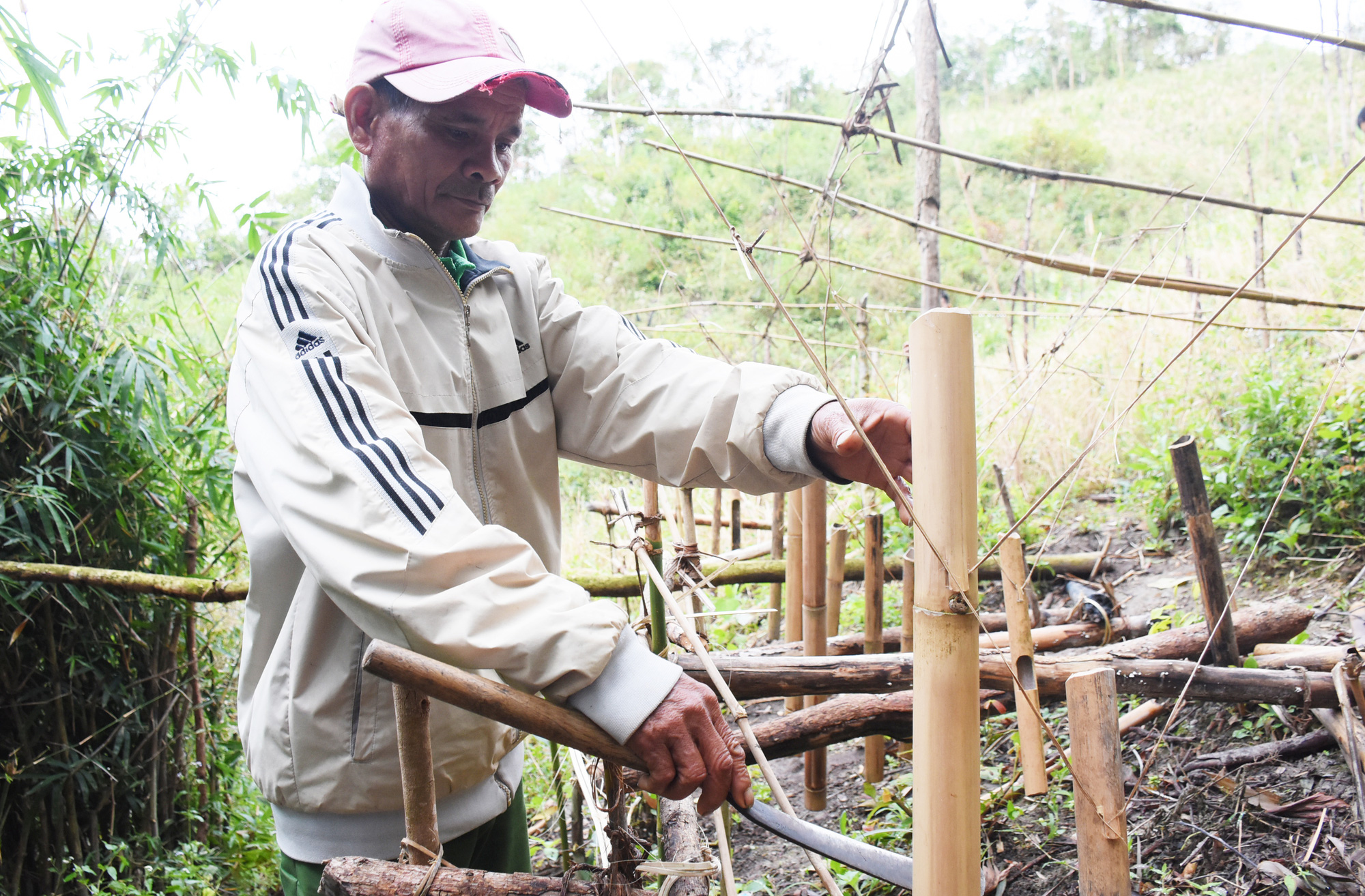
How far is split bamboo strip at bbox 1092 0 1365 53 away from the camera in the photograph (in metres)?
1.42

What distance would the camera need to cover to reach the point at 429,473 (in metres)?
1.09

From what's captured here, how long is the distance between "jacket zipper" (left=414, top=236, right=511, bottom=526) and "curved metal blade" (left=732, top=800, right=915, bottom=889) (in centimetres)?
74

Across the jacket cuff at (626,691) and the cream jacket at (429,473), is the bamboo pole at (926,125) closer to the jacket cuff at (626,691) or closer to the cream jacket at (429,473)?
the cream jacket at (429,473)

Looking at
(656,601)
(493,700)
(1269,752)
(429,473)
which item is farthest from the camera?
(1269,752)

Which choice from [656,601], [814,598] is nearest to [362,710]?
[656,601]

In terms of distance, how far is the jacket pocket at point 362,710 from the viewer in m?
1.36

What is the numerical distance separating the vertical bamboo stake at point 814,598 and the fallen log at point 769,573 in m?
0.32

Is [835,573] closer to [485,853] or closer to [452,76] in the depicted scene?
[485,853]

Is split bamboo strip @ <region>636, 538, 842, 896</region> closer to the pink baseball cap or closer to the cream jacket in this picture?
the cream jacket

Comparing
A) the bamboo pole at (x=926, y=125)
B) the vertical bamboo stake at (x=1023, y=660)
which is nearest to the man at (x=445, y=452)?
the vertical bamboo stake at (x=1023, y=660)

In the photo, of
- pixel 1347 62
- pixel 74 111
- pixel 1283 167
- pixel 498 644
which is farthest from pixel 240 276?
pixel 1347 62

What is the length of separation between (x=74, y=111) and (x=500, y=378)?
91.4 inches

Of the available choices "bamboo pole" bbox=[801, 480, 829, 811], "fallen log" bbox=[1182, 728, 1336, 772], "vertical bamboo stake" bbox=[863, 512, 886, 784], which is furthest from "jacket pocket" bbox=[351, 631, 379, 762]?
"fallen log" bbox=[1182, 728, 1336, 772]

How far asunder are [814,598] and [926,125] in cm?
204
